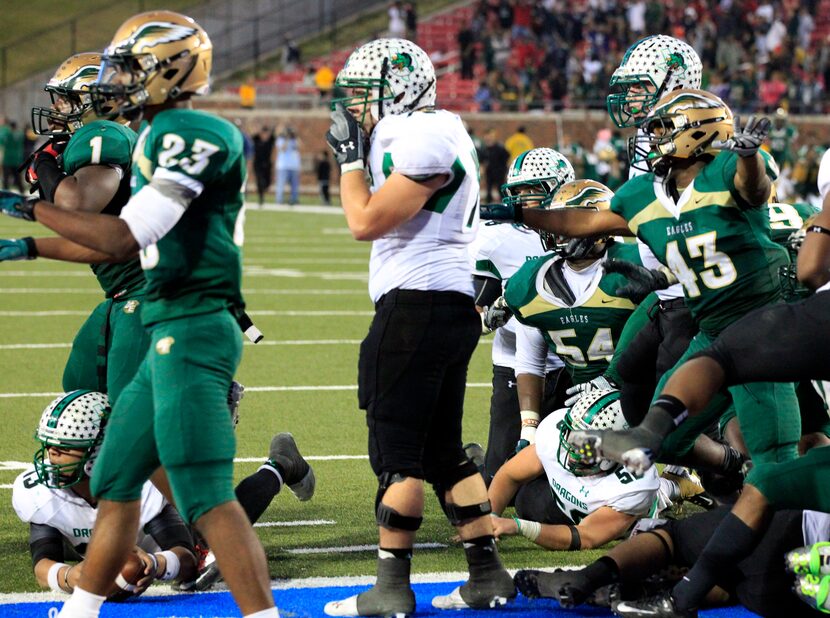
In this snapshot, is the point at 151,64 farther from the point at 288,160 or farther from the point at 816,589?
the point at 288,160

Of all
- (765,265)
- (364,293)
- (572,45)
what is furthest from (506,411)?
(572,45)

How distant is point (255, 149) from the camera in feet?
90.3

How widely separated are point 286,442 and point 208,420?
170 cm

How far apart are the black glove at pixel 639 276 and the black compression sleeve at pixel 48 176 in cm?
201

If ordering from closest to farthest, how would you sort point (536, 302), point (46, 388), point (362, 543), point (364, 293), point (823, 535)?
point (823, 535)
point (362, 543)
point (536, 302)
point (46, 388)
point (364, 293)

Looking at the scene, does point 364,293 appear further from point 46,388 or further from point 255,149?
point 255,149

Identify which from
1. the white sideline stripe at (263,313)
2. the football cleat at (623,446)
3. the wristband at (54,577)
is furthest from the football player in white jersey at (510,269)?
the white sideline stripe at (263,313)

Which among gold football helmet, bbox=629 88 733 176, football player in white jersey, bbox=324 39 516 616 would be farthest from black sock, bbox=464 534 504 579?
gold football helmet, bbox=629 88 733 176

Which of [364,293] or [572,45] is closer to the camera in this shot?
[364,293]

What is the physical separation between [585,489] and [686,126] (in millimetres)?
1364

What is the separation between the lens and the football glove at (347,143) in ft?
14.3

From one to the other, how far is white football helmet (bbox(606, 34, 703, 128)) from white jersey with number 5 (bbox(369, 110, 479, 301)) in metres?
1.90

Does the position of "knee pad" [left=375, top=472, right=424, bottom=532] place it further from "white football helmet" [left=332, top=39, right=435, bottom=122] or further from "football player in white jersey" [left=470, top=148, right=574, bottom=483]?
"football player in white jersey" [left=470, top=148, right=574, bottom=483]

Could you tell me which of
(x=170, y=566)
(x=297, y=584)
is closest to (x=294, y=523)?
(x=297, y=584)
